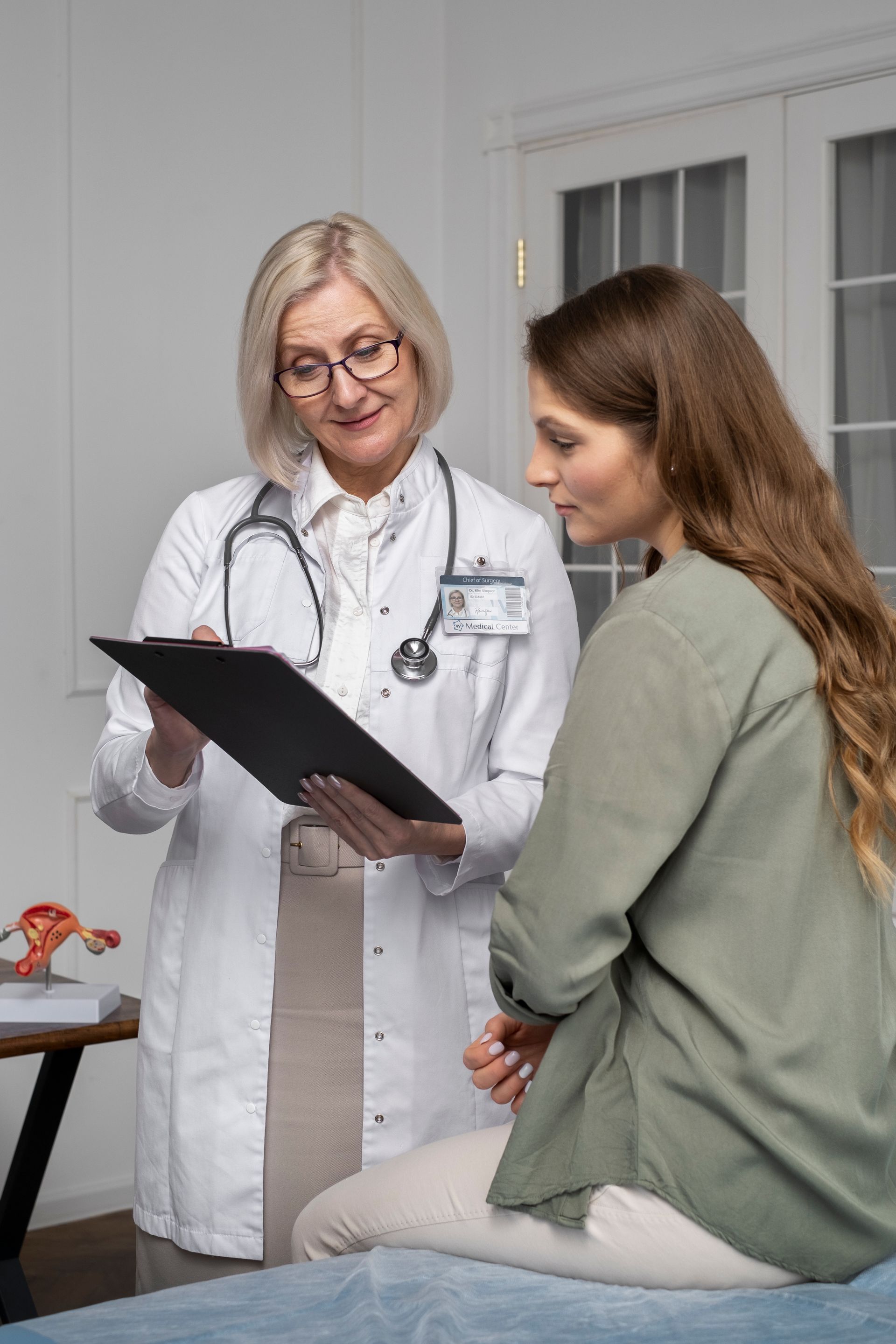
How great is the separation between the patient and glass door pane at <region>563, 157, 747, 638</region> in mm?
2250

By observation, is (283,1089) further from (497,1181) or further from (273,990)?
(497,1181)

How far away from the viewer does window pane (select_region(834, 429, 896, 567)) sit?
341cm

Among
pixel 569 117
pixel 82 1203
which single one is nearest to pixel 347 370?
pixel 569 117

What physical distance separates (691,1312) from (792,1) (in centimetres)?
322

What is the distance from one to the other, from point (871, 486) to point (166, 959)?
2.29 meters

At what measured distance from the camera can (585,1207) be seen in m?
1.24

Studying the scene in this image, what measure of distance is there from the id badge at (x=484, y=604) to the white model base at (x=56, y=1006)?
0.97 metres

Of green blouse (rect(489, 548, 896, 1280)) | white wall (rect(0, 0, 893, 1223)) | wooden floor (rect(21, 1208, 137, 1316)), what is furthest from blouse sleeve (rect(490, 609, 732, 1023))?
white wall (rect(0, 0, 893, 1223))

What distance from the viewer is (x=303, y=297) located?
1.88 meters

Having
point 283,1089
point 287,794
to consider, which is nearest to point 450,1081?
point 283,1089

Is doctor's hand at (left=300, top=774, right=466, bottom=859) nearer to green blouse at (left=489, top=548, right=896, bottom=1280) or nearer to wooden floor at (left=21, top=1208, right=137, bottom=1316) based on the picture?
green blouse at (left=489, top=548, right=896, bottom=1280)

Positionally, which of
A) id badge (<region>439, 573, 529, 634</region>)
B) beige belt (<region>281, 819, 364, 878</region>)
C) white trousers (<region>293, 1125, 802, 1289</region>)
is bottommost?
white trousers (<region>293, 1125, 802, 1289</region>)

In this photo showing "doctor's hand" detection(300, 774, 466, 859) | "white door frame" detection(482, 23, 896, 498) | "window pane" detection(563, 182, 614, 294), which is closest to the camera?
"doctor's hand" detection(300, 774, 466, 859)

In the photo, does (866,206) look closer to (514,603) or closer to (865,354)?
(865,354)
